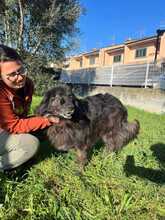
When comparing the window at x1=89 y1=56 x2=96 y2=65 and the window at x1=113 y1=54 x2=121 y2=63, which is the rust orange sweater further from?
the window at x1=89 y1=56 x2=96 y2=65

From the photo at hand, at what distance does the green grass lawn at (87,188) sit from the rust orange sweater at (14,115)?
56 centimetres

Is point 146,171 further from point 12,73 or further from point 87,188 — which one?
point 12,73

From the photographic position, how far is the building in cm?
3238

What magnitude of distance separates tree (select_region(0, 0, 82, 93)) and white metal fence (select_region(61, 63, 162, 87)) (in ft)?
12.3

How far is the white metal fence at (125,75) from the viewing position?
554 inches

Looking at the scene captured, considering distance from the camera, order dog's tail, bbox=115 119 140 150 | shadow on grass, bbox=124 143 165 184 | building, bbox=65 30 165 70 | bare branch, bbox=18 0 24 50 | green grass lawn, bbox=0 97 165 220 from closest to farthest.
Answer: green grass lawn, bbox=0 97 165 220, shadow on grass, bbox=124 143 165 184, dog's tail, bbox=115 119 140 150, bare branch, bbox=18 0 24 50, building, bbox=65 30 165 70

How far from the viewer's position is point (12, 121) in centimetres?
349

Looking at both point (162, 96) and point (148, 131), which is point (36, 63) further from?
point (148, 131)

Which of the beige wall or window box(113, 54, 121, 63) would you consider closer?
the beige wall

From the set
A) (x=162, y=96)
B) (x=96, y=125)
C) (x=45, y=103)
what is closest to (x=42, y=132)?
(x=45, y=103)

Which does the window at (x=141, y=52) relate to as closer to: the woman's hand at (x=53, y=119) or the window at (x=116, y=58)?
the window at (x=116, y=58)

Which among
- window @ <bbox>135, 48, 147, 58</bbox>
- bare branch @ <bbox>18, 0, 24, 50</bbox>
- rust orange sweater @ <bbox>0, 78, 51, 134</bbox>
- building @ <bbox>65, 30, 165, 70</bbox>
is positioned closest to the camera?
rust orange sweater @ <bbox>0, 78, 51, 134</bbox>

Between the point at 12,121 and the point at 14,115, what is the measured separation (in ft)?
0.28

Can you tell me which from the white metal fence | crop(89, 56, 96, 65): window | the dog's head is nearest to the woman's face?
the dog's head
